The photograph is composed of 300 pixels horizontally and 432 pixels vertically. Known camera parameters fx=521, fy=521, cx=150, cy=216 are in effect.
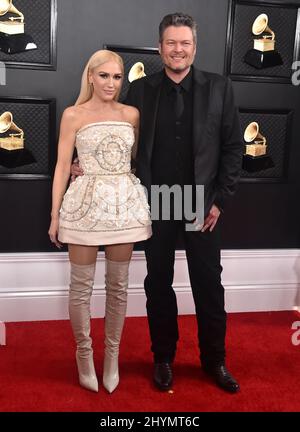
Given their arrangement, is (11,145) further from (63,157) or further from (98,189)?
(98,189)

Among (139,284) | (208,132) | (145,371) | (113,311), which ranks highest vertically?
(208,132)

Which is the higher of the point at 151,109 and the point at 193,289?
the point at 151,109

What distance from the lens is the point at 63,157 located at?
2307mm

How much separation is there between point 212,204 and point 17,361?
1302 millimetres

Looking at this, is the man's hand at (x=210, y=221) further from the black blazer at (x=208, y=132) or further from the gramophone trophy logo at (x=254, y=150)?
the gramophone trophy logo at (x=254, y=150)

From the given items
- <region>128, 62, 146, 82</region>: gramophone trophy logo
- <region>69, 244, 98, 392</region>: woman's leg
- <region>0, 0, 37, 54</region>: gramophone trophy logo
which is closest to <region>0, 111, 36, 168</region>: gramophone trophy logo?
<region>0, 0, 37, 54</region>: gramophone trophy logo

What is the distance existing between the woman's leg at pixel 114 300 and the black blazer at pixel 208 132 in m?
0.34

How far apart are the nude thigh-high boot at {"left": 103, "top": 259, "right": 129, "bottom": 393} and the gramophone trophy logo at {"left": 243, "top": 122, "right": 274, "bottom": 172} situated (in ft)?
4.29

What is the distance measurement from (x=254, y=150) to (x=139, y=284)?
1.12 meters

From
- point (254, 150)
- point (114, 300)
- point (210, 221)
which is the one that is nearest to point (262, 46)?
point (254, 150)

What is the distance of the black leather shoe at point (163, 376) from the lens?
2465mm

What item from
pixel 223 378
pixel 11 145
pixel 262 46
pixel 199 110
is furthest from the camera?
pixel 262 46

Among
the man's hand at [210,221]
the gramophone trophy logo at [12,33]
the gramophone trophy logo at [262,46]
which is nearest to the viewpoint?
the man's hand at [210,221]

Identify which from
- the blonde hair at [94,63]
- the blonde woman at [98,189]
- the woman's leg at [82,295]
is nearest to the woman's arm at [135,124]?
the blonde woman at [98,189]
